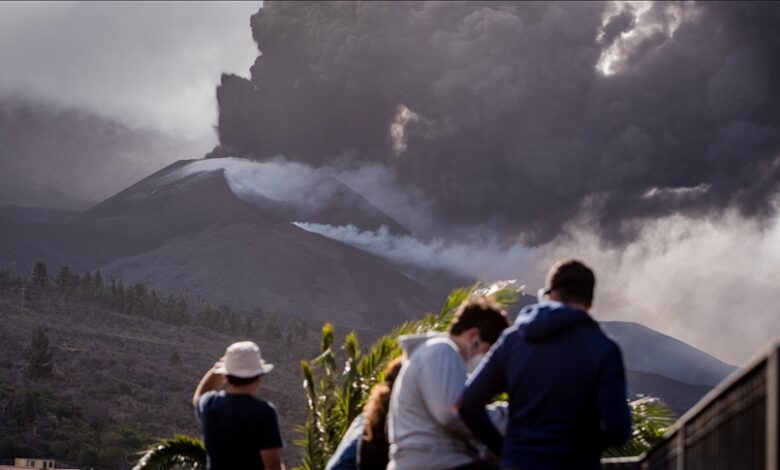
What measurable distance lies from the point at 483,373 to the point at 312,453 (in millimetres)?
7133

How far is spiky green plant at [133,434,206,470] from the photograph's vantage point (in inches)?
471

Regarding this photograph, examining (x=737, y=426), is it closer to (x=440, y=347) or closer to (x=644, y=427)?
(x=440, y=347)

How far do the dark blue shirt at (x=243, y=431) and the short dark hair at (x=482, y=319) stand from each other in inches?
50.0

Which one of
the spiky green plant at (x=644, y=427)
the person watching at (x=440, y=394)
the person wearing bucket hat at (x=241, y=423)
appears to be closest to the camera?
the person watching at (x=440, y=394)

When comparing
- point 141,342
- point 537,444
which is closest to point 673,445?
point 537,444

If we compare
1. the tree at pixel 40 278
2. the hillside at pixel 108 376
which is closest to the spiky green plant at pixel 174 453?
the hillside at pixel 108 376

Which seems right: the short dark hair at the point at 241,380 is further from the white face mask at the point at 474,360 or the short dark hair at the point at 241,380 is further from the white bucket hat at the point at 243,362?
the white face mask at the point at 474,360

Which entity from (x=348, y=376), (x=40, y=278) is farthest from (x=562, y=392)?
(x=40, y=278)

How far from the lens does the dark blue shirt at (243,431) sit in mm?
5918

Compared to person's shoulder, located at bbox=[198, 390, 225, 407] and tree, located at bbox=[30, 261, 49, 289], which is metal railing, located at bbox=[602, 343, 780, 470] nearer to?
person's shoulder, located at bbox=[198, 390, 225, 407]

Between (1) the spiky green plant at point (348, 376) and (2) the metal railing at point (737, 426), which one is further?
(1) the spiky green plant at point (348, 376)

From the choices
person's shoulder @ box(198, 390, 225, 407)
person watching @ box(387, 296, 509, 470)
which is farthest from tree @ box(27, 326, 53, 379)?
person watching @ box(387, 296, 509, 470)

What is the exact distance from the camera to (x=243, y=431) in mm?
5922

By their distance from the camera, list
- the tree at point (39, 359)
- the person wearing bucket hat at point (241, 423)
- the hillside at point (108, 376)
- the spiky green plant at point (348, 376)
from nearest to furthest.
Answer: the person wearing bucket hat at point (241, 423)
the spiky green plant at point (348, 376)
the hillside at point (108, 376)
the tree at point (39, 359)
